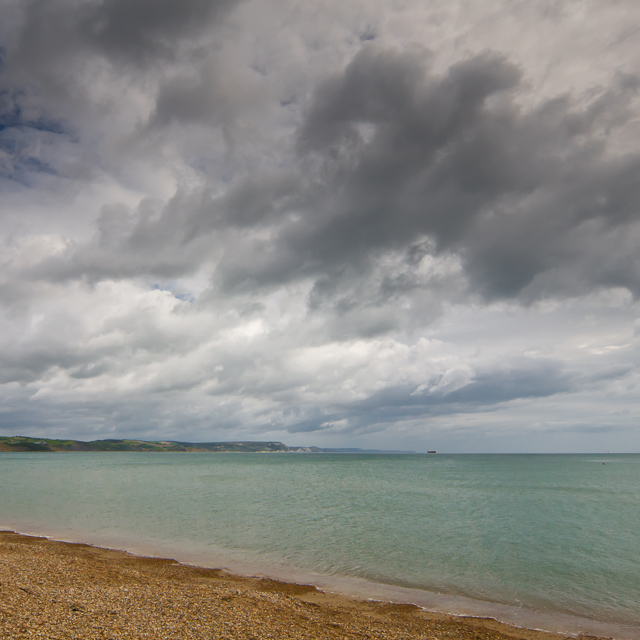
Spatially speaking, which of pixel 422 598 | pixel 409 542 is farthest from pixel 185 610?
pixel 409 542

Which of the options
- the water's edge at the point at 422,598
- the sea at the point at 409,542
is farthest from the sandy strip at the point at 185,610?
the sea at the point at 409,542

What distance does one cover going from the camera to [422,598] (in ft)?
77.3

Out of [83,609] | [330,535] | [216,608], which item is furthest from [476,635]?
[330,535]

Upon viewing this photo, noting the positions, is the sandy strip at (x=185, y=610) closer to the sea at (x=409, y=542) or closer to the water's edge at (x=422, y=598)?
the water's edge at (x=422, y=598)

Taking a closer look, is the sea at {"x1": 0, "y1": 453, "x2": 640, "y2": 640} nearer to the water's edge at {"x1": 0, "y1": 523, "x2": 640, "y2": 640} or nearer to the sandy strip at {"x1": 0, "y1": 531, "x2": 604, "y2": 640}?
the water's edge at {"x1": 0, "y1": 523, "x2": 640, "y2": 640}

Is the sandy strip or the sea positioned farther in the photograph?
the sea

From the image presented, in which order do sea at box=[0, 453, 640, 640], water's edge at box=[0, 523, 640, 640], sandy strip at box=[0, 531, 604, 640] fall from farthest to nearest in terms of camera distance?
sea at box=[0, 453, 640, 640]
water's edge at box=[0, 523, 640, 640]
sandy strip at box=[0, 531, 604, 640]

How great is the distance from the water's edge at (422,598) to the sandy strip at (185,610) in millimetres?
1151

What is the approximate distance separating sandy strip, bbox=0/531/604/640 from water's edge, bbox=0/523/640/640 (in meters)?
1.15

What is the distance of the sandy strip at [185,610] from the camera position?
14.7 m

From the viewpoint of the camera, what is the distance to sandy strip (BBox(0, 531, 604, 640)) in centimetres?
1474

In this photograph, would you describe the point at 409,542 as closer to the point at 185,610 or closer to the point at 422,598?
the point at 422,598

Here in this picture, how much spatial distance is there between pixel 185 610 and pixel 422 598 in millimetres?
13731

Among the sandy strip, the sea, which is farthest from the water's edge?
the sandy strip
